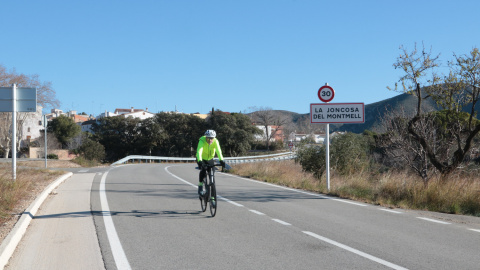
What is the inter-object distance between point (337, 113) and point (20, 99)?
1027 cm

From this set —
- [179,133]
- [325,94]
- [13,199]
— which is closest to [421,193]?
[325,94]

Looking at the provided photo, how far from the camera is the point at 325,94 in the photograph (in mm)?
14258

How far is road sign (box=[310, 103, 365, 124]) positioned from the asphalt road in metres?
3.26

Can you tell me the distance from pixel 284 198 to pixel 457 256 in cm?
666

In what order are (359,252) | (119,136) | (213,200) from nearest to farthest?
(359,252)
(213,200)
(119,136)

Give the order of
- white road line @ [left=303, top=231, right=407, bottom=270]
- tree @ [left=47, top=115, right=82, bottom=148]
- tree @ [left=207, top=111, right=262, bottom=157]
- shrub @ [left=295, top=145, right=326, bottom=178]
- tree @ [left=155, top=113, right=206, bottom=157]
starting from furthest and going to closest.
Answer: tree @ [left=47, top=115, right=82, bottom=148], tree @ [left=155, top=113, right=206, bottom=157], tree @ [left=207, top=111, right=262, bottom=157], shrub @ [left=295, top=145, right=326, bottom=178], white road line @ [left=303, top=231, right=407, bottom=270]

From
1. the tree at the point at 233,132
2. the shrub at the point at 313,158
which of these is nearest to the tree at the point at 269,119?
the tree at the point at 233,132

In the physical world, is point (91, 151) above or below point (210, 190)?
above

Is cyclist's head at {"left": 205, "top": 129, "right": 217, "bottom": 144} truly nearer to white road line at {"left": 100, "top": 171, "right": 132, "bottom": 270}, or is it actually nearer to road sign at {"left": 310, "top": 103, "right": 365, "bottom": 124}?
white road line at {"left": 100, "top": 171, "right": 132, "bottom": 270}

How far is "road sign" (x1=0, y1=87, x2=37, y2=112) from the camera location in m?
14.1

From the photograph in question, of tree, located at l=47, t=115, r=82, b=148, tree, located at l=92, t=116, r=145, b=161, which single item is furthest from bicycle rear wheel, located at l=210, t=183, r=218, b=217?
tree, located at l=47, t=115, r=82, b=148

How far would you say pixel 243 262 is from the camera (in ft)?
18.5

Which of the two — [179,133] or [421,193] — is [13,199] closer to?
[421,193]

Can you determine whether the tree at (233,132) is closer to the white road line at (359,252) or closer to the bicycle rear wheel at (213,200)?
the bicycle rear wheel at (213,200)
